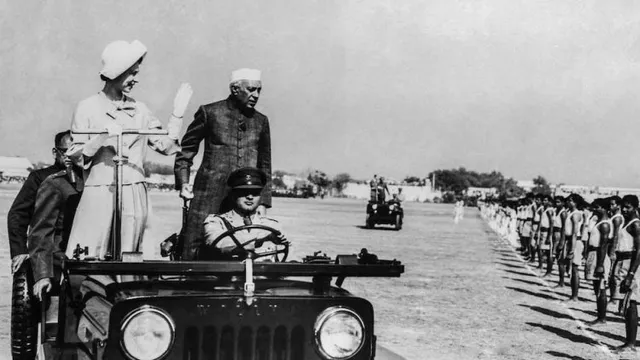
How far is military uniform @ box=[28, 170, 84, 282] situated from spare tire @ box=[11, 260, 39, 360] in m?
0.35

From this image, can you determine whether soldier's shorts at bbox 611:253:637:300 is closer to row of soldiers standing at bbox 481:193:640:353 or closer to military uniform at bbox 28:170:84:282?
row of soldiers standing at bbox 481:193:640:353

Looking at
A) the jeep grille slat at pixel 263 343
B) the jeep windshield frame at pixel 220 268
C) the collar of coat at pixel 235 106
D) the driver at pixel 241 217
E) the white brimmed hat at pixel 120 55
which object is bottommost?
the jeep grille slat at pixel 263 343

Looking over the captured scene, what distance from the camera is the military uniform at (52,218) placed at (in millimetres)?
4980

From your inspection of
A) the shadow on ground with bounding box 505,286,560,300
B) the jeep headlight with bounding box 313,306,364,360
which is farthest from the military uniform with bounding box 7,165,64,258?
the shadow on ground with bounding box 505,286,560,300

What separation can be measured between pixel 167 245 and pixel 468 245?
20.9 meters

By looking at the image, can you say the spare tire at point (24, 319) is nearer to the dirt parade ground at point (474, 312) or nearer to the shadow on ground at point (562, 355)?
the dirt parade ground at point (474, 312)

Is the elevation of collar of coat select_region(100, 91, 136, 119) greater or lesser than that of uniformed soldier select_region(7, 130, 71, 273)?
greater

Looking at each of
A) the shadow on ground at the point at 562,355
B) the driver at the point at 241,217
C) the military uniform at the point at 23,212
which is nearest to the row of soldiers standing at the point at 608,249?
the shadow on ground at the point at 562,355

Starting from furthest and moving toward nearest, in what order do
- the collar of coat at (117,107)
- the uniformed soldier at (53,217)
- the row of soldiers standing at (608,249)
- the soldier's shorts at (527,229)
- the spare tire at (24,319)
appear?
1. the soldier's shorts at (527,229)
2. the row of soldiers standing at (608,249)
3. the spare tire at (24,319)
4. the collar of coat at (117,107)
5. the uniformed soldier at (53,217)

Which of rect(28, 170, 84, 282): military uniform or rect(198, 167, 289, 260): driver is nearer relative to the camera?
rect(198, 167, 289, 260): driver

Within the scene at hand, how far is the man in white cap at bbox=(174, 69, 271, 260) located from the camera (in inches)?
231

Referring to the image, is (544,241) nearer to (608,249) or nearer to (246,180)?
(608,249)

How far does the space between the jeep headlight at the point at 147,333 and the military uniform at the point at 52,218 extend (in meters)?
1.78

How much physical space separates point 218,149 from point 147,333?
9.51ft
